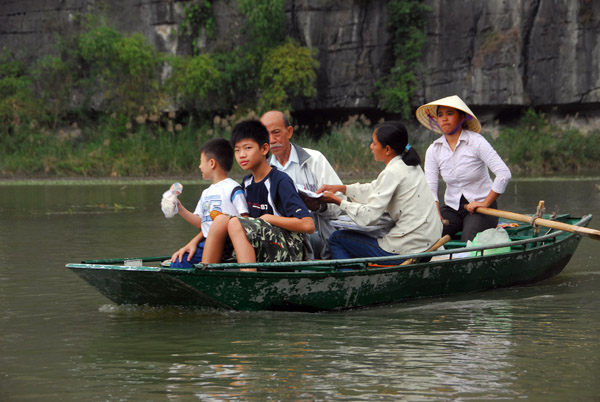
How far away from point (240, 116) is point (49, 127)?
473cm

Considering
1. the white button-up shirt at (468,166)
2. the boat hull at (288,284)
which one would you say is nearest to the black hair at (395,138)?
the boat hull at (288,284)

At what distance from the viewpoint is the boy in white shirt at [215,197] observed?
5.51m

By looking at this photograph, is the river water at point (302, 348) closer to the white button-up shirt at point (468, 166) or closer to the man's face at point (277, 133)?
the white button-up shirt at point (468, 166)

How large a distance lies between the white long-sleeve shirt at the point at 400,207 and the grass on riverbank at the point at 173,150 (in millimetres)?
12573

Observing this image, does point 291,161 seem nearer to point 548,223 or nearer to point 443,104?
point 443,104

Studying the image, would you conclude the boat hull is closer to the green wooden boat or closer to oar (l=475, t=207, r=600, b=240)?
the green wooden boat

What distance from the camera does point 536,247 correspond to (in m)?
6.79

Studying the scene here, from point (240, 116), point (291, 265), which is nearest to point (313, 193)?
point (291, 265)

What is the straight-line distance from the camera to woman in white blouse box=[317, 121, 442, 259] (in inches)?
231

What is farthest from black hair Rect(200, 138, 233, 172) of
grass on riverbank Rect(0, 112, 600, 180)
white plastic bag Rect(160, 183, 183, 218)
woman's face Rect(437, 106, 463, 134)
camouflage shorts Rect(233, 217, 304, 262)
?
grass on riverbank Rect(0, 112, 600, 180)

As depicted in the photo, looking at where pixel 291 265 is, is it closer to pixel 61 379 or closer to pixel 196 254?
pixel 196 254

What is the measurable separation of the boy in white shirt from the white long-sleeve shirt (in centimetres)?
71

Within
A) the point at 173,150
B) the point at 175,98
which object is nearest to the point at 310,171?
the point at 173,150

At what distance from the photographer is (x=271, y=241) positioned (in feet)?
18.0
